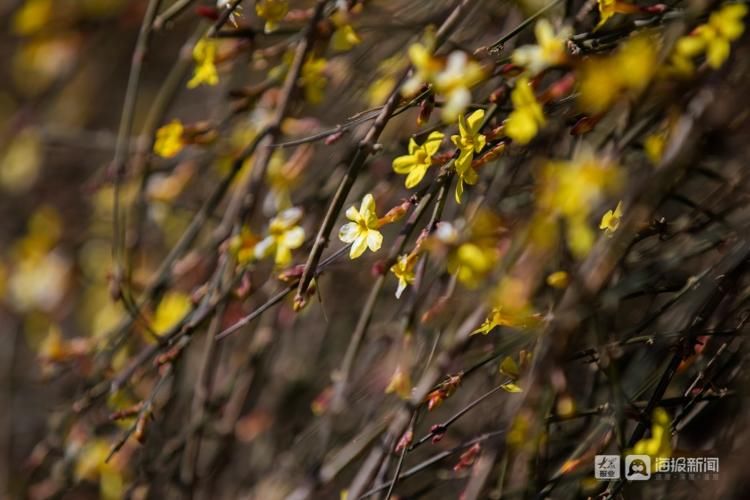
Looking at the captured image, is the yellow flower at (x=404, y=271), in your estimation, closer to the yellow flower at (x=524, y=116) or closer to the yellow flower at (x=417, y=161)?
the yellow flower at (x=417, y=161)

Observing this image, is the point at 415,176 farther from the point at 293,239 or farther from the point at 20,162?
the point at 20,162

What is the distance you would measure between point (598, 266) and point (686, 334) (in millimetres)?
353

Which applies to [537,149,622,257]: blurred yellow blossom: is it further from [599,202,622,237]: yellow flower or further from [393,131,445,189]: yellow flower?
[393,131,445,189]: yellow flower

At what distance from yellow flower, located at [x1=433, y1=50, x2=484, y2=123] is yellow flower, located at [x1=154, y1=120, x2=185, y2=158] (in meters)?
0.70

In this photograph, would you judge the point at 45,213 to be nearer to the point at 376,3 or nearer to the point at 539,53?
the point at 376,3

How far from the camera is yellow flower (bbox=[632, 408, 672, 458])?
112cm

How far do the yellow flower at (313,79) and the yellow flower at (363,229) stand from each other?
0.42 m
